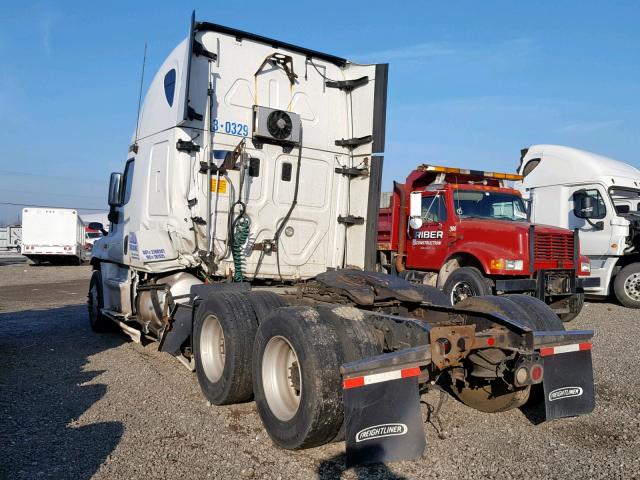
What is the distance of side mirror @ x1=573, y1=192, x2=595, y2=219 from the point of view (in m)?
12.5

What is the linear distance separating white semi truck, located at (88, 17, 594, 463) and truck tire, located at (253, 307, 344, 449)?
1 cm

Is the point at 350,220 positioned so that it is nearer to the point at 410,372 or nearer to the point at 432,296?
the point at 432,296

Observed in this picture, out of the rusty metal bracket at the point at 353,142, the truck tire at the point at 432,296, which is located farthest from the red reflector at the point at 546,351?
the rusty metal bracket at the point at 353,142

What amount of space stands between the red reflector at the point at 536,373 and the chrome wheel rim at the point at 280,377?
5.49 ft

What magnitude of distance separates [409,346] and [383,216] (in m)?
7.44

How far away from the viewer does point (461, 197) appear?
10.5 meters

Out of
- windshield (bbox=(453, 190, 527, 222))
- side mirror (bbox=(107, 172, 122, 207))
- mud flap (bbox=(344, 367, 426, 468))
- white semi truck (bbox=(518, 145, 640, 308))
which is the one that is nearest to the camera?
mud flap (bbox=(344, 367, 426, 468))

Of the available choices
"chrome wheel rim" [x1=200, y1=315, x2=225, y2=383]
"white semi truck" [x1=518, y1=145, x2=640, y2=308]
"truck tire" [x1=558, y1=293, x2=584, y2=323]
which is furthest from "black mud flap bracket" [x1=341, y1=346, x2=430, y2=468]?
"white semi truck" [x1=518, y1=145, x2=640, y2=308]

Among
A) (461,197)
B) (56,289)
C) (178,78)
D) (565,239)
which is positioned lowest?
(56,289)

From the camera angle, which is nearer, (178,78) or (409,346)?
(409,346)

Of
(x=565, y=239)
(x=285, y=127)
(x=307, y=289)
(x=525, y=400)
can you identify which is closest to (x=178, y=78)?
(x=285, y=127)

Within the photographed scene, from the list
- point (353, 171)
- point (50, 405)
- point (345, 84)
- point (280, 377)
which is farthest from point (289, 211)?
point (50, 405)

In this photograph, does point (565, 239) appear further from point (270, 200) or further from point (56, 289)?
point (56, 289)

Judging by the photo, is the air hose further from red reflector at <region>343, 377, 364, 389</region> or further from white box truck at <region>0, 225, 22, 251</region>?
white box truck at <region>0, 225, 22, 251</region>
